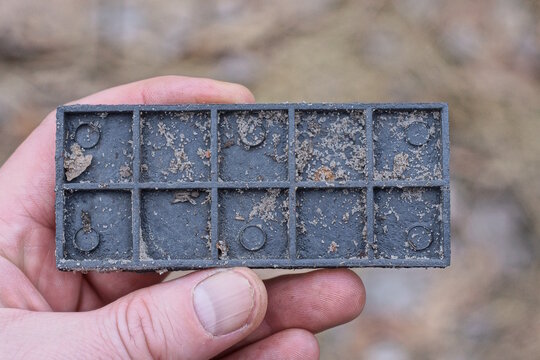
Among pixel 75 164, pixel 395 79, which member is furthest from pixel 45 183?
pixel 395 79

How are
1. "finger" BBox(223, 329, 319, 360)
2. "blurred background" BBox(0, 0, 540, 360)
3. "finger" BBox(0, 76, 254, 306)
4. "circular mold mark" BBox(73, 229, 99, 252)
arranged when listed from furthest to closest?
"blurred background" BBox(0, 0, 540, 360)
"finger" BBox(223, 329, 319, 360)
"finger" BBox(0, 76, 254, 306)
"circular mold mark" BBox(73, 229, 99, 252)

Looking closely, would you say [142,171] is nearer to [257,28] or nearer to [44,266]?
[44,266]

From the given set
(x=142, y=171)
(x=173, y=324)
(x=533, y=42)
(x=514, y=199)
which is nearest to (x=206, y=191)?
(x=142, y=171)

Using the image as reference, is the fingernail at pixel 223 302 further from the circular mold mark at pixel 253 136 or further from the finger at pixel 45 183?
the finger at pixel 45 183

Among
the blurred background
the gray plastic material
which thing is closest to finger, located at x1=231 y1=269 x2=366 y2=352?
the gray plastic material

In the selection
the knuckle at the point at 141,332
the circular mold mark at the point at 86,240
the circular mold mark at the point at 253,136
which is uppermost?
the circular mold mark at the point at 253,136

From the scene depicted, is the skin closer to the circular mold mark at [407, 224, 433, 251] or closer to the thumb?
the thumb

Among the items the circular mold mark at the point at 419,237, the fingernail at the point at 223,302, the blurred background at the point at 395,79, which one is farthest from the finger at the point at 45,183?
the blurred background at the point at 395,79
